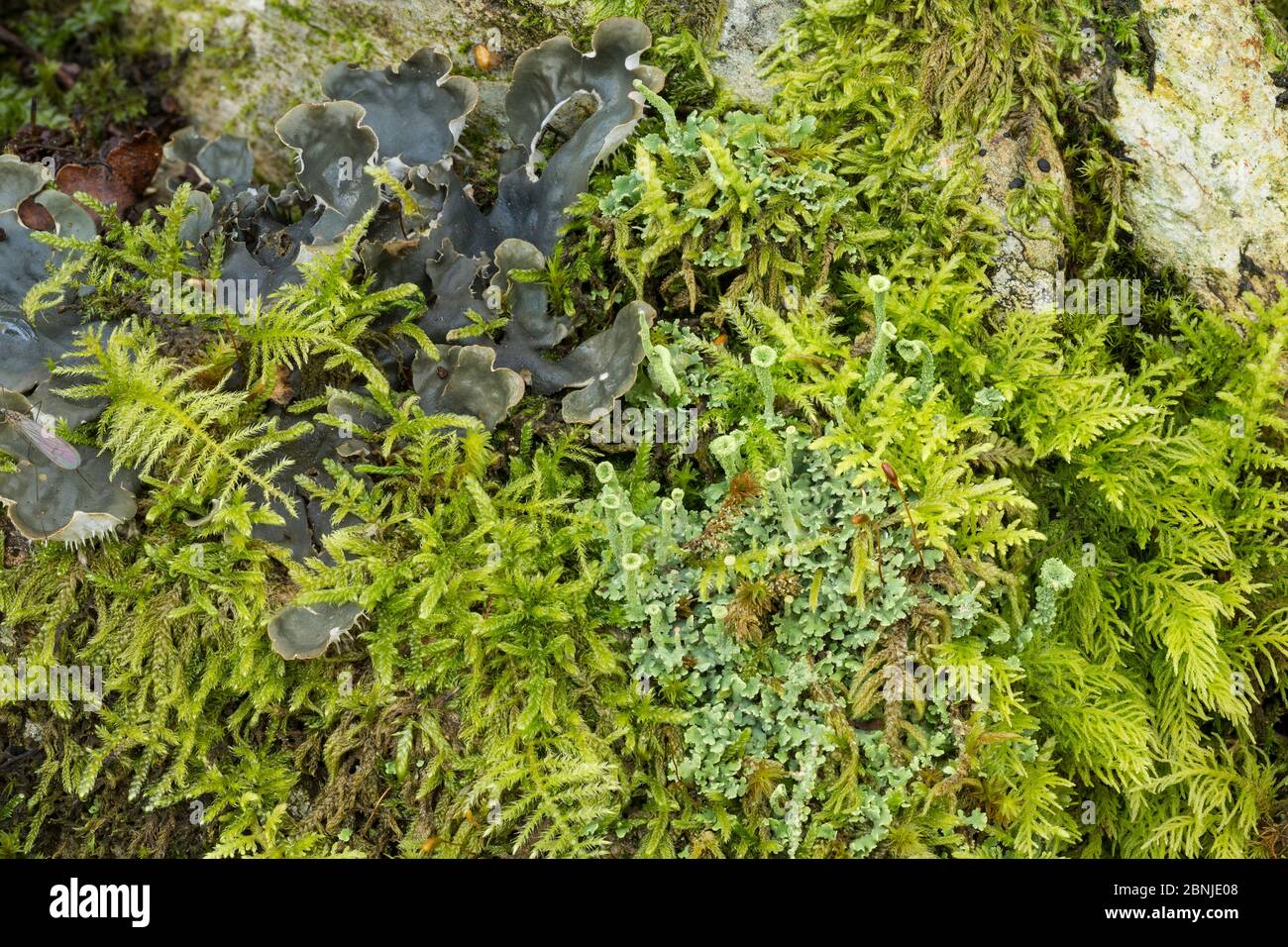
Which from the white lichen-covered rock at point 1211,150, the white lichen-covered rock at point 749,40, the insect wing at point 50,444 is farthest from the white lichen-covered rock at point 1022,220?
the insect wing at point 50,444

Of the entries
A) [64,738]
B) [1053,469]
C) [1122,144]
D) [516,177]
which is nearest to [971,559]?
[1053,469]

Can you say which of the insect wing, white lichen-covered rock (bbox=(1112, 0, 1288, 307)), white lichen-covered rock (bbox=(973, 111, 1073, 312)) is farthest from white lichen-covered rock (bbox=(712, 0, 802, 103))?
the insect wing

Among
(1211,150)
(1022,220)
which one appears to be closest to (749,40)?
(1022,220)

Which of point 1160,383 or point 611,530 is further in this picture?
point 1160,383

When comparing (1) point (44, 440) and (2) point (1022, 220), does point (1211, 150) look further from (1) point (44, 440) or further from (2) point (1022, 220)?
(1) point (44, 440)

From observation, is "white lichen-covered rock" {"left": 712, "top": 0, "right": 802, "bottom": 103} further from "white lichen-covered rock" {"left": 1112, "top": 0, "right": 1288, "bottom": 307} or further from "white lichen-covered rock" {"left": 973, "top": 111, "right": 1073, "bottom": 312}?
Answer: "white lichen-covered rock" {"left": 1112, "top": 0, "right": 1288, "bottom": 307}
